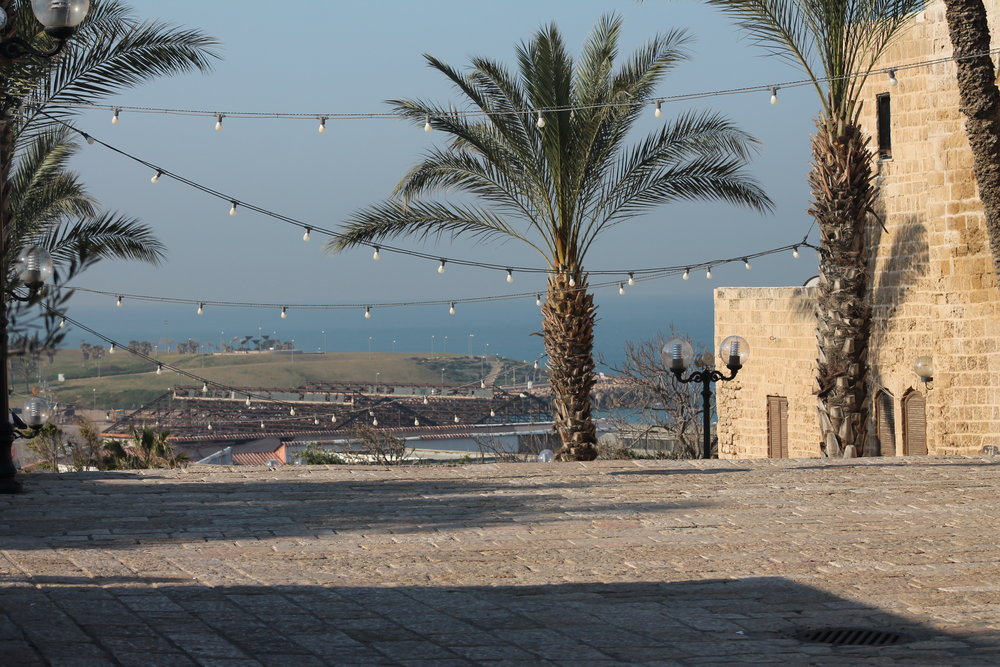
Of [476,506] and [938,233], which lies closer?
[476,506]

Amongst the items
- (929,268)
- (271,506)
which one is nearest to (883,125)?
(929,268)

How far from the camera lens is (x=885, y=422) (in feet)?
54.9

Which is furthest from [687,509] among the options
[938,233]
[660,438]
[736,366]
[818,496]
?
[660,438]

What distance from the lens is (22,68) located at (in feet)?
34.7

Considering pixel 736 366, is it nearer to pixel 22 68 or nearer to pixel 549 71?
pixel 549 71

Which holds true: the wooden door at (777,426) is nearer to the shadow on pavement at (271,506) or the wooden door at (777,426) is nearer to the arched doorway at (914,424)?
the arched doorway at (914,424)

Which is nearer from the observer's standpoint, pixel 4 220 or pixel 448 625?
pixel 448 625

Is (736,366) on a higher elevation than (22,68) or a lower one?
lower

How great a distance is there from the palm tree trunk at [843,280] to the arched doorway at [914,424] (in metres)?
2.00

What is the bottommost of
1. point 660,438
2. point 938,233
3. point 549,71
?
point 660,438

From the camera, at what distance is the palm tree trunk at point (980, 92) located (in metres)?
12.6

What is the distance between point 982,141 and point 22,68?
9.69 metres

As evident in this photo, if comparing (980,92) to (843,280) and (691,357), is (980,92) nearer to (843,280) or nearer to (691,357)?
(843,280)

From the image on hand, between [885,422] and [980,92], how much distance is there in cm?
557
